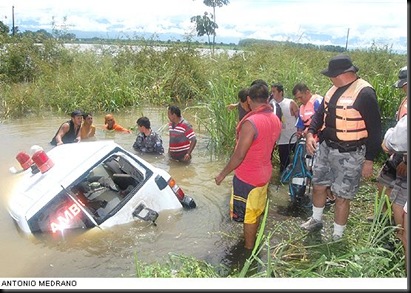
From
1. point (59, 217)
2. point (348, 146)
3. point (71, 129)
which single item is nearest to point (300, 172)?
point (348, 146)

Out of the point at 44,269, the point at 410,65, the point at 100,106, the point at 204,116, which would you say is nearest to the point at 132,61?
the point at 100,106

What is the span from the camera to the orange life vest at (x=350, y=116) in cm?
400

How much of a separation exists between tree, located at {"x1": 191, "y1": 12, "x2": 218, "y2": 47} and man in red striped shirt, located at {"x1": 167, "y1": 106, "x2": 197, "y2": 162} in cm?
891

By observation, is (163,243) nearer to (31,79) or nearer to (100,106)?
(100,106)

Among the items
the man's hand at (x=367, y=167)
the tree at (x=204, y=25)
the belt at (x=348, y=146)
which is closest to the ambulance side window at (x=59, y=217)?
the belt at (x=348, y=146)

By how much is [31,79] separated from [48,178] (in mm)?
11878

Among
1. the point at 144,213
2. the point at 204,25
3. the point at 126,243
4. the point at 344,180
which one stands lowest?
the point at 126,243

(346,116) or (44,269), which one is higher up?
(346,116)

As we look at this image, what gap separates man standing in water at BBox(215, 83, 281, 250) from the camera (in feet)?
13.1

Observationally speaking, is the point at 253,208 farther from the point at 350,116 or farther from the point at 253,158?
the point at 350,116

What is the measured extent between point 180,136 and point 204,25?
952 centimetres

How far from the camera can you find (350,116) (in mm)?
4027

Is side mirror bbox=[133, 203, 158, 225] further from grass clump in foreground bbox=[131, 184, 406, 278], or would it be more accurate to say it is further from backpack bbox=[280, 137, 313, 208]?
backpack bbox=[280, 137, 313, 208]

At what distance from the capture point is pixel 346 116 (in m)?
4.05
